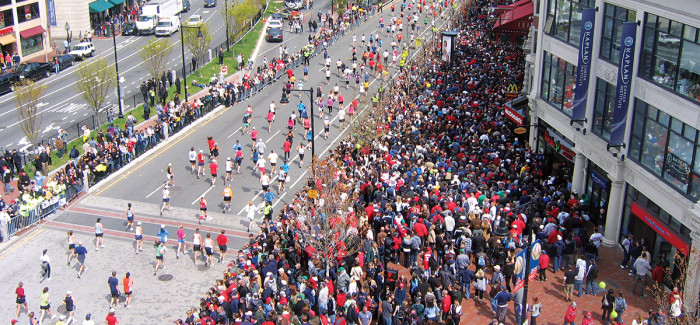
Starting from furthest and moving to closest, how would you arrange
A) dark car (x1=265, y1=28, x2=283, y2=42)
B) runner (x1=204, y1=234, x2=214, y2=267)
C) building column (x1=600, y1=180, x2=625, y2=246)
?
dark car (x1=265, y1=28, x2=283, y2=42) < runner (x1=204, y1=234, x2=214, y2=267) < building column (x1=600, y1=180, x2=625, y2=246)

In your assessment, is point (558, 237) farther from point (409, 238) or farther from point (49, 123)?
point (49, 123)

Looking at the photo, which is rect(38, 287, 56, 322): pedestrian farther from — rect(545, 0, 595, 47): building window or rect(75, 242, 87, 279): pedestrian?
rect(545, 0, 595, 47): building window

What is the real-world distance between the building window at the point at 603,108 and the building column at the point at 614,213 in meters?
2.06

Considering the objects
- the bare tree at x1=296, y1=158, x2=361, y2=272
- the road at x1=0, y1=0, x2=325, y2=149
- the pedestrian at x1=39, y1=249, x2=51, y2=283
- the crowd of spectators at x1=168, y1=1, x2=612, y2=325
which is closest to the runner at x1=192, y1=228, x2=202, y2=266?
the crowd of spectators at x1=168, y1=1, x2=612, y2=325

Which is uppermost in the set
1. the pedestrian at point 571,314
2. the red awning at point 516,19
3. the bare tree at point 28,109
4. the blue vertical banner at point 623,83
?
the blue vertical banner at point 623,83

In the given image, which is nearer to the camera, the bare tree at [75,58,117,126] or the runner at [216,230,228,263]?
the runner at [216,230,228,263]

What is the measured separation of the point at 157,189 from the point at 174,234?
17.3 ft

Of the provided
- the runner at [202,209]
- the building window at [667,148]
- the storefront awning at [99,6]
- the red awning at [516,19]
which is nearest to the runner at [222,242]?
the runner at [202,209]

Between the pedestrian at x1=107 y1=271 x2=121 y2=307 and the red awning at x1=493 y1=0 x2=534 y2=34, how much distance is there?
1266 inches

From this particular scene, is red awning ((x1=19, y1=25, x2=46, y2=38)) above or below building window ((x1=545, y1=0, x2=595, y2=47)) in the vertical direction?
below

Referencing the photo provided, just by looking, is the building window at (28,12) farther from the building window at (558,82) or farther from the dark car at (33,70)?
the building window at (558,82)

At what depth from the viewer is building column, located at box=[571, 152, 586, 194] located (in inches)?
1334

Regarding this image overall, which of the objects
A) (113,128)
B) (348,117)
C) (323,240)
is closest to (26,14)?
(113,128)

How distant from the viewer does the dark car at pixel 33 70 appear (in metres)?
59.3
